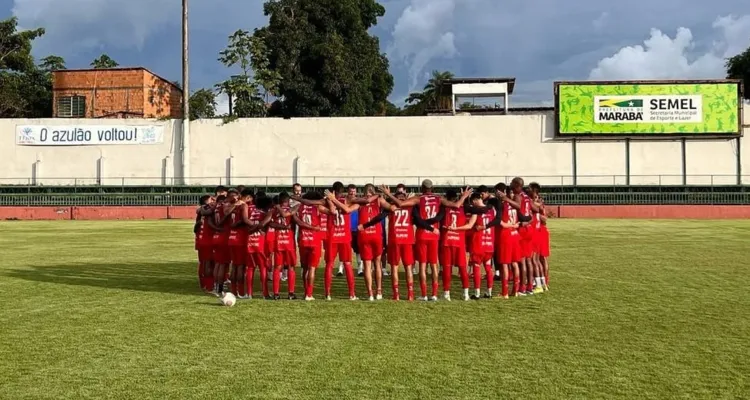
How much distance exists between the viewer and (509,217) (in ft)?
34.7

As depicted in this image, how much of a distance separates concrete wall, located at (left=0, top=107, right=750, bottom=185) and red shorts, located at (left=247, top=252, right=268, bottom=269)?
29692mm

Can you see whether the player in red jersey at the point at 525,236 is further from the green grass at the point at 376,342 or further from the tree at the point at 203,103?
the tree at the point at 203,103

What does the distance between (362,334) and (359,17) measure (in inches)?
2044

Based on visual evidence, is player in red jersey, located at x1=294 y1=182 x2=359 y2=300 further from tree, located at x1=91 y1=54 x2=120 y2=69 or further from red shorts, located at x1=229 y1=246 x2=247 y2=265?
tree, located at x1=91 y1=54 x2=120 y2=69

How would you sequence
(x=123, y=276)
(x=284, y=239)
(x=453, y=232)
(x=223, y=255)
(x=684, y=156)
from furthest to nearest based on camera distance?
(x=684, y=156) → (x=123, y=276) → (x=223, y=255) → (x=284, y=239) → (x=453, y=232)

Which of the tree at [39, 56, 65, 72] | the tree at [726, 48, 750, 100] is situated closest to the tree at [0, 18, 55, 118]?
the tree at [39, 56, 65, 72]

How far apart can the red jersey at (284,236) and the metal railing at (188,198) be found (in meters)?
28.4

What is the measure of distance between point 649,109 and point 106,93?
35.6 metres

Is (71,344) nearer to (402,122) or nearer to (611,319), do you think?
(611,319)

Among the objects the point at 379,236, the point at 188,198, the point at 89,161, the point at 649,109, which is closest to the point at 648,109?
the point at 649,109

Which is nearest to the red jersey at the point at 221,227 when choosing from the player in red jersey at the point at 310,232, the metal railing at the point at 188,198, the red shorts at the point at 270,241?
the red shorts at the point at 270,241

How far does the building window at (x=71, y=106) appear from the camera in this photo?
152 ft

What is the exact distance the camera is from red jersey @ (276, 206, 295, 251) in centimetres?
1020

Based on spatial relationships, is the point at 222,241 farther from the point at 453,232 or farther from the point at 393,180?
the point at 393,180
